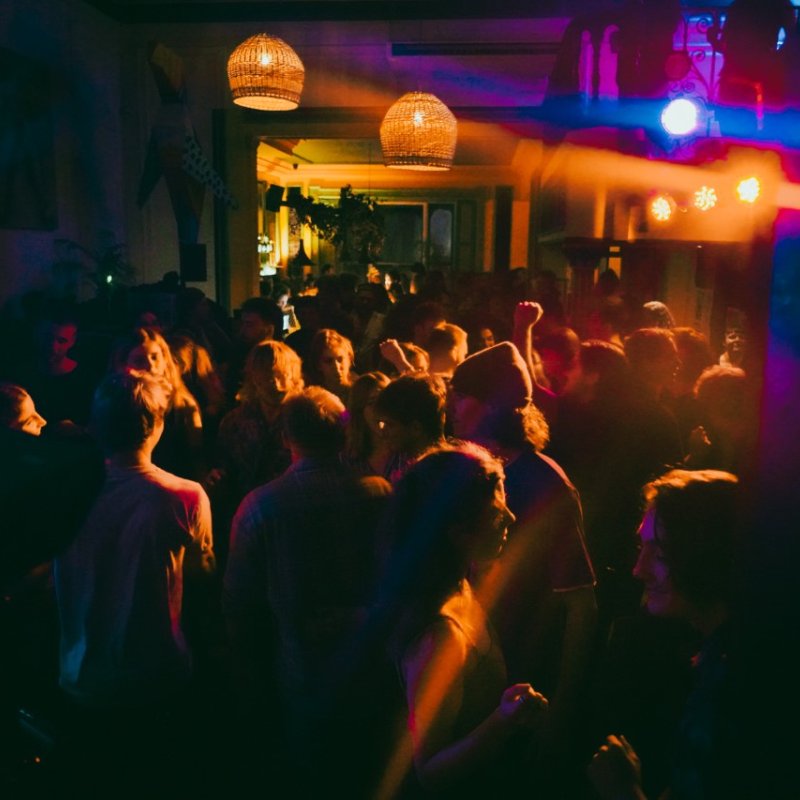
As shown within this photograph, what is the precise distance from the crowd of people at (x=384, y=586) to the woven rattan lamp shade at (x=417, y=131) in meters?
2.09

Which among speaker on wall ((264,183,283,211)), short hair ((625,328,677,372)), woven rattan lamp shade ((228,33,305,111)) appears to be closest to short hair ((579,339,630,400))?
short hair ((625,328,677,372))

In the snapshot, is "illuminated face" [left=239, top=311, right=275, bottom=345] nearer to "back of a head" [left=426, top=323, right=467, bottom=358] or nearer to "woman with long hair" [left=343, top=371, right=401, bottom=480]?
"back of a head" [left=426, top=323, right=467, bottom=358]

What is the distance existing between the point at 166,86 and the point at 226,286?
2.51 m

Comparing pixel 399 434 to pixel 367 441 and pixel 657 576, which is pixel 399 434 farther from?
pixel 657 576

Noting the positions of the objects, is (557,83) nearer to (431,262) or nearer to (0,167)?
(0,167)

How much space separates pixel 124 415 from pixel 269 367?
3.84ft

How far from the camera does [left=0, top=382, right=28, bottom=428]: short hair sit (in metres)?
2.72

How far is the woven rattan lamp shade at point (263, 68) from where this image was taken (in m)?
4.75

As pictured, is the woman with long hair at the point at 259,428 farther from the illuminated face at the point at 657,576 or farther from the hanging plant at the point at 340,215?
the hanging plant at the point at 340,215

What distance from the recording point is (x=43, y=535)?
68 cm

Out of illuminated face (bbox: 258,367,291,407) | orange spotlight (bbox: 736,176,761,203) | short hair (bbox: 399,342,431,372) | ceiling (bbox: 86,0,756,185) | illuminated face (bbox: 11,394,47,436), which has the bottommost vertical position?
illuminated face (bbox: 11,394,47,436)

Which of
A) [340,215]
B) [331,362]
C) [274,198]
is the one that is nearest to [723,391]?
[331,362]

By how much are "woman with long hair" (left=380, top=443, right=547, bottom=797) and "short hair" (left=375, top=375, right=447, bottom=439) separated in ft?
2.29

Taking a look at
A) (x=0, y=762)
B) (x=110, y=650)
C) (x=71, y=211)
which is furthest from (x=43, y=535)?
(x=71, y=211)
